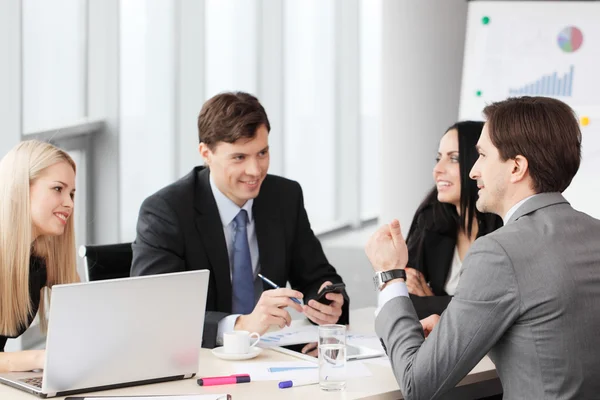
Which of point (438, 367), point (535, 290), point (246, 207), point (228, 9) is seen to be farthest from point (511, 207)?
point (228, 9)

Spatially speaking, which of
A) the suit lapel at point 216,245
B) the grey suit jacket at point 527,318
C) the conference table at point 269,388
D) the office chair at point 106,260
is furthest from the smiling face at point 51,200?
the grey suit jacket at point 527,318

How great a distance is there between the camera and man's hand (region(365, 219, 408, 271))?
222cm

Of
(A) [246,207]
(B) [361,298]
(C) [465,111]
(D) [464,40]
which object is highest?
(D) [464,40]

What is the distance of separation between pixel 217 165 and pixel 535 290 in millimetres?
1423

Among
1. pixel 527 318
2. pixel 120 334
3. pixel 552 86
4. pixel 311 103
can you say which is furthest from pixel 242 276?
pixel 311 103

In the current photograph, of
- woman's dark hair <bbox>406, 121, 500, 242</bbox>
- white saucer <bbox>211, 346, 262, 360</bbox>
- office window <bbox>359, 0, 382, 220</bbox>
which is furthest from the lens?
office window <bbox>359, 0, 382, 220</bbox>

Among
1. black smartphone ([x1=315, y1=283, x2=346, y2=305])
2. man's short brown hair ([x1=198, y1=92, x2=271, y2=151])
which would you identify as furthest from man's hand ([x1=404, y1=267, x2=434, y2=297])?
man's short brown hair ([x1=198, y1=92, x2=271, y2=151])

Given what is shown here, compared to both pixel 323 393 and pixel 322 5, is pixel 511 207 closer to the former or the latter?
pixel 323 393

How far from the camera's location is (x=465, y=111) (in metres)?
4.74

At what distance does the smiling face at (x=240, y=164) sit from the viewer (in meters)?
2.95

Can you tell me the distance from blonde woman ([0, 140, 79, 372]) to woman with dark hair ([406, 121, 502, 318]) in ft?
4.17

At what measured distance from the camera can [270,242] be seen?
3061 mm

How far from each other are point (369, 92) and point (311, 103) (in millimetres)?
1110

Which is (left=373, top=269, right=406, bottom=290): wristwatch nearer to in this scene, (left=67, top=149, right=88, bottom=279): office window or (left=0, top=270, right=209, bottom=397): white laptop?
(left=0, top=270, right=209, bottom=397): white laptop
